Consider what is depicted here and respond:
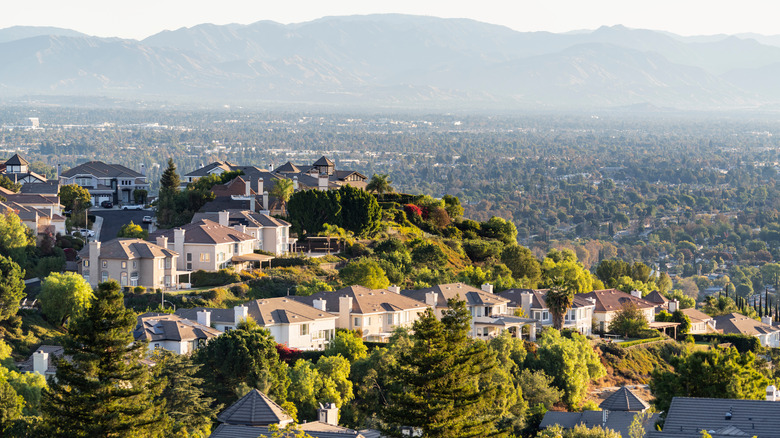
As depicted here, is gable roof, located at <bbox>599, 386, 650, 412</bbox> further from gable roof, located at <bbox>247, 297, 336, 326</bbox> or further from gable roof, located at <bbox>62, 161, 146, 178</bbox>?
gable roof, located at <bbox>62, 161, 146, 178</bbox>

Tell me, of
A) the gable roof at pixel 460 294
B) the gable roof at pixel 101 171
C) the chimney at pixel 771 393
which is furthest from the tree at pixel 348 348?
the gable roof at pixel 101 171

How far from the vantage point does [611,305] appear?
79500 millimetres

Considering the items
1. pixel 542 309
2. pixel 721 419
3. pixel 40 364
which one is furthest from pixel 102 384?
pixel 542 309

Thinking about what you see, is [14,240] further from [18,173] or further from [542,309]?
[18,173]

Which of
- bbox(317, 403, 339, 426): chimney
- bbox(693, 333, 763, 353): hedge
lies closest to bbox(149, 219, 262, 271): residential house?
bbox(317, 403, 339, 426): chimney

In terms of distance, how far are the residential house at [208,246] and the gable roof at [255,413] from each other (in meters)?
30.7

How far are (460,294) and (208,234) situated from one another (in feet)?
45.6

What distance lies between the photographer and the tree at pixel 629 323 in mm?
76688

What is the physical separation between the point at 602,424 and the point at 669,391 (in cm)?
336

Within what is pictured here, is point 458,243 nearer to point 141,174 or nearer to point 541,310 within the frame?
point 541,310

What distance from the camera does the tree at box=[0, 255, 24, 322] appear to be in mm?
62312

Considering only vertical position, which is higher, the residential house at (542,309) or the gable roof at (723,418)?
the gable roof at (723,418)

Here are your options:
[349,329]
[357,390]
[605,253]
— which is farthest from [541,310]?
[605,253]

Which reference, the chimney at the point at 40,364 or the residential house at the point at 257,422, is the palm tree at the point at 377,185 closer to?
the chimney at the point at 40,364
